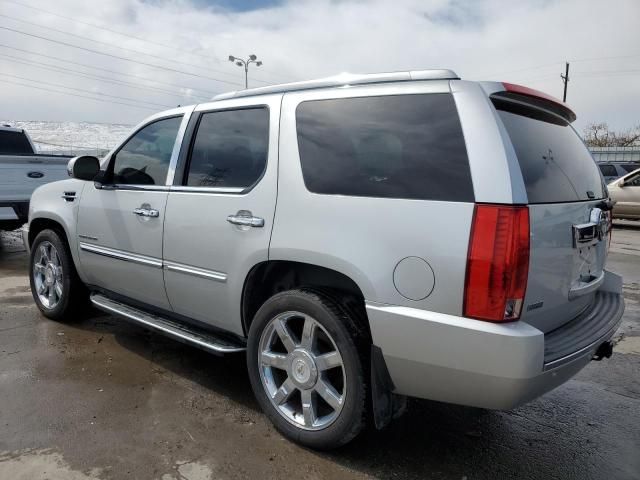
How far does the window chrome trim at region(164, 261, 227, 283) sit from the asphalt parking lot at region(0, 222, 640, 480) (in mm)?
808

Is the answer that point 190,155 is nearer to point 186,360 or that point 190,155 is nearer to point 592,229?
point 186,360

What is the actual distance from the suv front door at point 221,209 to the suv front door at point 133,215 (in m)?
0.15

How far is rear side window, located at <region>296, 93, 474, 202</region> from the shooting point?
2.24 m

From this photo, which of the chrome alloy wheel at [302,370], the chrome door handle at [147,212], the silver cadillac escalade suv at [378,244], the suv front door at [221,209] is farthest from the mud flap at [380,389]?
the chrome door handle at [147,212]

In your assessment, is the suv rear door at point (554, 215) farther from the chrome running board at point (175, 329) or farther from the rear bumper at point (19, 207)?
the rear bumper at point (19, 207)

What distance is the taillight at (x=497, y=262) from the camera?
6.80 feet

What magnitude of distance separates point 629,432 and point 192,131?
131 inches

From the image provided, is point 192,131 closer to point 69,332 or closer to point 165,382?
point 165,382

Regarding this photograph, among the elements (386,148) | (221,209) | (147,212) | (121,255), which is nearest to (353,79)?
(386,148)

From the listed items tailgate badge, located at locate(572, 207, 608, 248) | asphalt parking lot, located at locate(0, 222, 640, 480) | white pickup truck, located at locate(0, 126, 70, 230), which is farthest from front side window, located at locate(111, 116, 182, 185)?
white pickup truck, located at locate(0, 126, 70, 230)

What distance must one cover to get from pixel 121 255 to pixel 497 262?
277 centimetres

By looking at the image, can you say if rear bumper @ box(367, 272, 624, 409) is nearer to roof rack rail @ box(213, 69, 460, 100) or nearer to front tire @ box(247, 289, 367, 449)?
front tire @ box(247, 289, 367, 449)

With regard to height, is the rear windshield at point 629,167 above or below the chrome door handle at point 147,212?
above

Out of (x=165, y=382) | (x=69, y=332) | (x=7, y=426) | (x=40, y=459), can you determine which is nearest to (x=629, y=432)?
(x=165, y=382)
